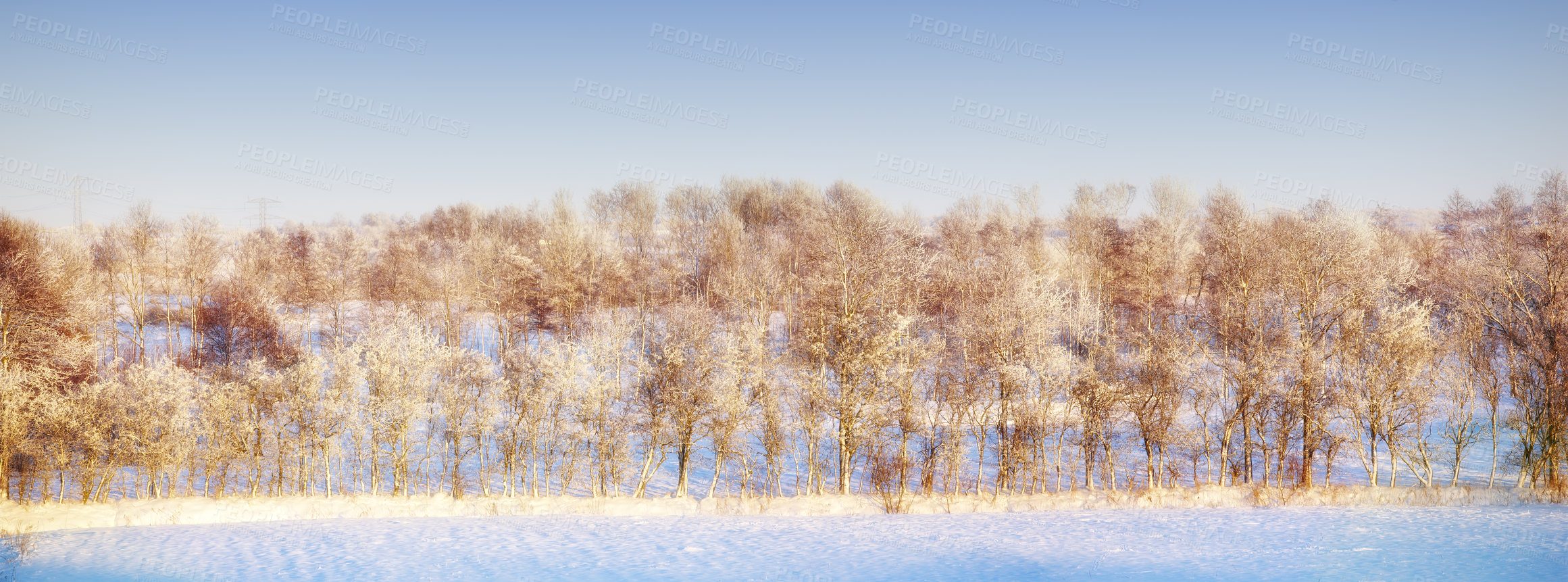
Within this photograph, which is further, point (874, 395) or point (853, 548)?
point (874, 395)

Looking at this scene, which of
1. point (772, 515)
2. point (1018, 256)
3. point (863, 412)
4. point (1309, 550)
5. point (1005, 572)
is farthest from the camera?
point (1018, 256)

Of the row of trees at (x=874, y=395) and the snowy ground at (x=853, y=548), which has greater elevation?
the row of trees at (x=874, y=395)

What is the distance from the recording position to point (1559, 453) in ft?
90.3

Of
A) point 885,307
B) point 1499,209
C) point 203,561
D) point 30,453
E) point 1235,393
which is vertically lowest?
point 203,561

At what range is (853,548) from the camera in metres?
22.0

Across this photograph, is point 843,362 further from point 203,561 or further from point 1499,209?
point 1499,209

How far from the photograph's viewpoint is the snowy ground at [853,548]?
19562 millimetres

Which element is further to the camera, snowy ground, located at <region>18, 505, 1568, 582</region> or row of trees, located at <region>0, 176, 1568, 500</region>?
row of trees, located at <region>0, 176, 1568, 500</region>

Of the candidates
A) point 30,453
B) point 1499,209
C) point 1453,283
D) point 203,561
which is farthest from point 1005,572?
point 1499,209

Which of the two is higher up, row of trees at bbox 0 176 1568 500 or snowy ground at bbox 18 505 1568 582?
row of trees at bbox 0 176 1568 500

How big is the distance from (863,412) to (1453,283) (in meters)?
32.4

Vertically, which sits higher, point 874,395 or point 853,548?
point 874,395

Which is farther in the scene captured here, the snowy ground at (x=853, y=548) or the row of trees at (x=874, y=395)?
the row of trees at (x=874, y=395)

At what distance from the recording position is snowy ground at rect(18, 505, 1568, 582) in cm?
1956
